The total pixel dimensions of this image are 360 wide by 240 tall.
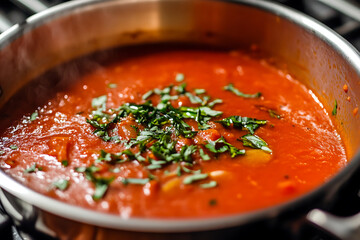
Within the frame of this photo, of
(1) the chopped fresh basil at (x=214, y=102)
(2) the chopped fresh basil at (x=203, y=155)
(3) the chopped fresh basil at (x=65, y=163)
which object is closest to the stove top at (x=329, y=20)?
(3) the chopped fresh basil at (x=65, y=163)

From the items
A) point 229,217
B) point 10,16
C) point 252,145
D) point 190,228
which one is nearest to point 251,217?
point 229,217

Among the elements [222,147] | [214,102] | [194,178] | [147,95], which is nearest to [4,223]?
[194,178]

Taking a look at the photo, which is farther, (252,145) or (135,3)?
(135,3)

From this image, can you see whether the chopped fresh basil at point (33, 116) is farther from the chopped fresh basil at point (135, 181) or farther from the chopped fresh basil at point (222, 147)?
the chopped fresh basil at point (222, 147)

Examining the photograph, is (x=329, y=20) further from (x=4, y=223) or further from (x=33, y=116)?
(x=4, y=223)

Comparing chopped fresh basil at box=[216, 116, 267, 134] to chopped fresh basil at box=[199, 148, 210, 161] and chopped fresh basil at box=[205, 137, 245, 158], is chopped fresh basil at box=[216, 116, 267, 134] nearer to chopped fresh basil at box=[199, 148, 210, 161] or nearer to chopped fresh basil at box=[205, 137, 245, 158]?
chopped fresh basil at box=[205, 137, 245, 158]

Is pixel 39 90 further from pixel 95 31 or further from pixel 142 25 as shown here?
pixel 142 25
